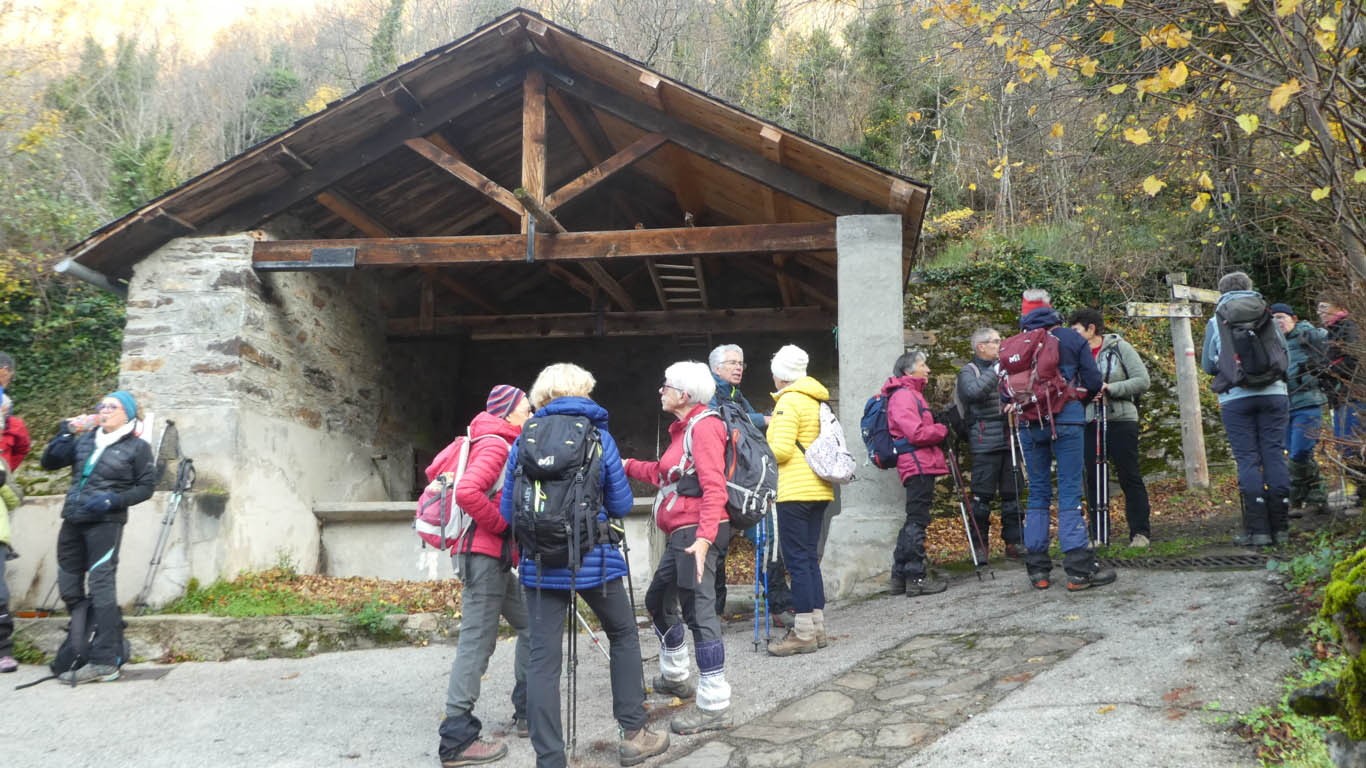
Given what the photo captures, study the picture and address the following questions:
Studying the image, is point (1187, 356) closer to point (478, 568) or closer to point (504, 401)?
point (504, 401)

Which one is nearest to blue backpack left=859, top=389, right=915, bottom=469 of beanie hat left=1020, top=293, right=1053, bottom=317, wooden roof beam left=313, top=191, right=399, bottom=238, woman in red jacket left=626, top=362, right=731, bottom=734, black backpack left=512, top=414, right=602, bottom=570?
beanie hat left=1020, top=293, right=1053, bottom=317

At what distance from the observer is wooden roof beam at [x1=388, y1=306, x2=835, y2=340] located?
966cm

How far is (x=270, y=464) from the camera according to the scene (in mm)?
6977

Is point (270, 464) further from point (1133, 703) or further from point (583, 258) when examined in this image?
point (1133, 703)

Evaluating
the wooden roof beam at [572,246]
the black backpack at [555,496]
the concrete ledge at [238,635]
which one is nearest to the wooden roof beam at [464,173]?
the wooden roof beam at [572,246]

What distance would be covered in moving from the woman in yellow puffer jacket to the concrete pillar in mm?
1405

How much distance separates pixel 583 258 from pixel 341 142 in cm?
204

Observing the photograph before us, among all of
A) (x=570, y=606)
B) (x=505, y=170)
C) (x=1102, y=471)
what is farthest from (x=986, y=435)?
(x=505, y=170)

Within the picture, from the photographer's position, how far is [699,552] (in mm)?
3756

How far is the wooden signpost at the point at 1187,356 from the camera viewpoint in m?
8.40

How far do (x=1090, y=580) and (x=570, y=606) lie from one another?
10.4 ft

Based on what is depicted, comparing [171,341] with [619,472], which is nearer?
[619,472]

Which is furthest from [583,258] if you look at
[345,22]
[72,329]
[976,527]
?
[345,22]

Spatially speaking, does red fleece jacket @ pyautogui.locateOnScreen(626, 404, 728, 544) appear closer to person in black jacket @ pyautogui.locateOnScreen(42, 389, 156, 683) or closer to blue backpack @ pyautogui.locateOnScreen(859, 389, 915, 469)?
blue backpack @ pyautogui.locateOnScreen(859, 389, 915, 469)
